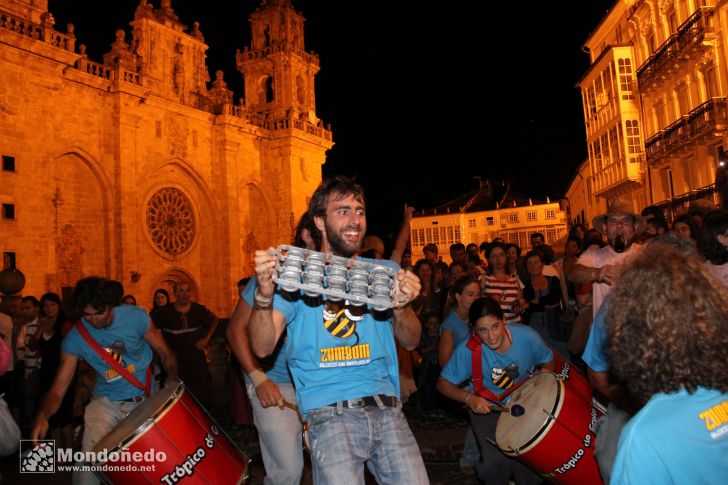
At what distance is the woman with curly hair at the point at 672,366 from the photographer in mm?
1709

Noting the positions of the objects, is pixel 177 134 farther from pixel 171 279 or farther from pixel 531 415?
pixel 531 415

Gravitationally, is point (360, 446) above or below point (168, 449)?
above

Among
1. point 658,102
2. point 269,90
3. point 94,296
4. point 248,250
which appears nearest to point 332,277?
point 94,296

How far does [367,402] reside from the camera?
315 cm

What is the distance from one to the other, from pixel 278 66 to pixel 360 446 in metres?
33.3

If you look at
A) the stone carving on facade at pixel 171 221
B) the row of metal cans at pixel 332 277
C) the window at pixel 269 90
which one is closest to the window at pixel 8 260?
the stone carving on facade at pixel 171 221

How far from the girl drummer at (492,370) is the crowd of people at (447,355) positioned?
0.04ft

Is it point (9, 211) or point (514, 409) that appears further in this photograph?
point (9, 211)

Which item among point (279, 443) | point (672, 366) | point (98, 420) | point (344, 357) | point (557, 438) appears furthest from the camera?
point (98, 420)

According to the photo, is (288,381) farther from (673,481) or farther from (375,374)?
(673,481)

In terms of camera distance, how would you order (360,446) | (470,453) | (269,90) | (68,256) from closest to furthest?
(360,446) → (470,453) → (68,256) → (269,90)

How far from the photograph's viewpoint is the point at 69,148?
23.1 metres

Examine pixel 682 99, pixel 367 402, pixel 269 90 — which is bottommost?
pixel 367 402

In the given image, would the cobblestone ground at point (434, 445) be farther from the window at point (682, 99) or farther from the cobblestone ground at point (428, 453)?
the window at point (682, 99)
